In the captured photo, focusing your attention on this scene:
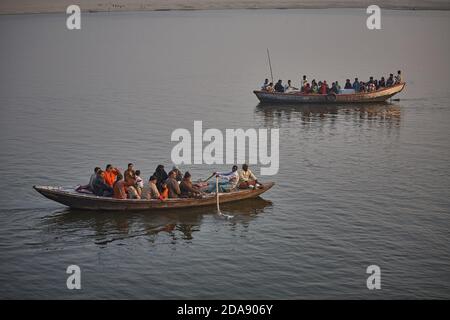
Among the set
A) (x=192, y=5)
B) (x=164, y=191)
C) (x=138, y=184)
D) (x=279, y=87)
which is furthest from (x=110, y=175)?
(x=192, y=5)

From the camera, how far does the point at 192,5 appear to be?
499 ft

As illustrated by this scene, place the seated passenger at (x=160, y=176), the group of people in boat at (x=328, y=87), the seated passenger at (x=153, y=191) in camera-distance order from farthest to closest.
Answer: the group of people in boat at (x=328, y=87)
the seated passenger at (x=160, y=176)
the seated passenger at (x=153, y=191)

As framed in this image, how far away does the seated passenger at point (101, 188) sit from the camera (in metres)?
25.9

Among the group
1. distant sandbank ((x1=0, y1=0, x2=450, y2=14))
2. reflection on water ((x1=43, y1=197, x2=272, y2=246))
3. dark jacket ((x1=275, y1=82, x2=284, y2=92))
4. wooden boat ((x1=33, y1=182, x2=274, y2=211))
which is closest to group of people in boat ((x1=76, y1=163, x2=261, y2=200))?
wooden boat ((x1=33, y1=182, x2=274, y2=211))

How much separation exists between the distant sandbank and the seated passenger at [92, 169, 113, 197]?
115m

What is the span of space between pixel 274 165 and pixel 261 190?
16.7ft

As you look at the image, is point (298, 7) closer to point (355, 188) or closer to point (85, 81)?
point (85, 81)

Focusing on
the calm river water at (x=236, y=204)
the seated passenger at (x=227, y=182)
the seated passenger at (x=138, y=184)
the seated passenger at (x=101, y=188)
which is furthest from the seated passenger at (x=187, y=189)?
the seated passenger at (x=101, y=188)

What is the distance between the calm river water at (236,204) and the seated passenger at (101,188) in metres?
0.75

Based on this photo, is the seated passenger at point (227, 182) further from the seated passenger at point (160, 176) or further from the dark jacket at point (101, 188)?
the dark jacket at point (101, 188)

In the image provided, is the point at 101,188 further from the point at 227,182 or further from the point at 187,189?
the point at 227,182

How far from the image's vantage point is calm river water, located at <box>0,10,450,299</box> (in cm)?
2133

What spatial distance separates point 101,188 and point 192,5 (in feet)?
428

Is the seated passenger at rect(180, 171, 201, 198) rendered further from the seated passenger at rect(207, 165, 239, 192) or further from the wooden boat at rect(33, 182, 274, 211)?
the seated passenger at rect(207, 165, 239, 192)
